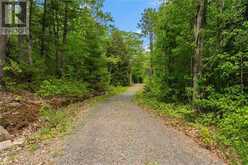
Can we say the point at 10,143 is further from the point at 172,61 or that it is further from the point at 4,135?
the point at 172,61

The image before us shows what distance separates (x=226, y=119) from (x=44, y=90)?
9.72 meters

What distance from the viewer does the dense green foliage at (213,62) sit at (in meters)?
9.64

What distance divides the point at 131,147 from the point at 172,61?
1104 cm

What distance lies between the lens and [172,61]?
56.6ft

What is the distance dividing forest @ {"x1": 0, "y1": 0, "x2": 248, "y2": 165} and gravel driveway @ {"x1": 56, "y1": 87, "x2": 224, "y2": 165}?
2.64ft

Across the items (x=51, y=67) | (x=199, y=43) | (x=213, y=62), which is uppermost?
(x=199, y=43)

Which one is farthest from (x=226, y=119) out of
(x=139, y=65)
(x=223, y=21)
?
(x=139, y=65)

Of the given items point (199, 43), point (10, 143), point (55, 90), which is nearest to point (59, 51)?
point (55, 90)

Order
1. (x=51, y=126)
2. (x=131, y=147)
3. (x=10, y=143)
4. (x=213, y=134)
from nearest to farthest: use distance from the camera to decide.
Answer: (x=131, y=147) < (x=10, y=143) < (x=213, y=134) < (x=51, y=126)

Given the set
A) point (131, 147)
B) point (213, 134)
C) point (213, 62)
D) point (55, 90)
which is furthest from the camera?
point (55, 90)

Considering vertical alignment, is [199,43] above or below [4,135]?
above

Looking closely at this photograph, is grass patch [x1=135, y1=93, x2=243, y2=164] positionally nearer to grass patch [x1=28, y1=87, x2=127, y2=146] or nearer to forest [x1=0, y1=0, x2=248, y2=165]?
forest [x1=0, y1=0, x2=248, y2=165]

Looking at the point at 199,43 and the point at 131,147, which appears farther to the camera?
the point at 199,43

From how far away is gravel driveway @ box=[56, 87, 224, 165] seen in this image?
5977 millimetres
